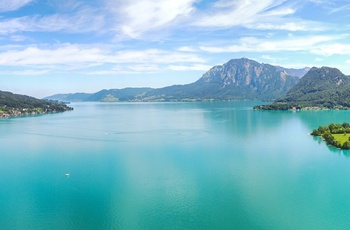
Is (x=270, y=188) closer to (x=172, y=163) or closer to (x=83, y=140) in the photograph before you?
(x=172, y=163)

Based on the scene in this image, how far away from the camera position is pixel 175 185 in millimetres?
31750

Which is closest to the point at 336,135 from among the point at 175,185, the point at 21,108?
the point at 175,185

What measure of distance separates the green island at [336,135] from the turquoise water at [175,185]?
5.16ft

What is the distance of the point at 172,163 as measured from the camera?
41.4m

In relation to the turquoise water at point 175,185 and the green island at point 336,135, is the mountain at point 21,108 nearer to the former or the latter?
the turquoise water at point 175,185

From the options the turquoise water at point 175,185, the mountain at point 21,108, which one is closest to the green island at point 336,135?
the turquoise water at point 175,185

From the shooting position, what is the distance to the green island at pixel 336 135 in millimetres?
49691

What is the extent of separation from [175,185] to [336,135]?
37865mm

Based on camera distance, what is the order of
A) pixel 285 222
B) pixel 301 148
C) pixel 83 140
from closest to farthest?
pixel 285 222, pixel 301 148, pixel 83 140

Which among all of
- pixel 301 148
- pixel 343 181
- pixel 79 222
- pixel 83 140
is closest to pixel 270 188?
pixel 343 181

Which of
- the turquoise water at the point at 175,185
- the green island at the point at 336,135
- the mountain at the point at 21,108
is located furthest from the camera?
the mountain at the point at 21,108

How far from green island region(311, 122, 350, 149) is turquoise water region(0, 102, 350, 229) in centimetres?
157

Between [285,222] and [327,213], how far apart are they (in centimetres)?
420

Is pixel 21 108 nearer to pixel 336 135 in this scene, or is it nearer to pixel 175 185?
pixel 336 135
